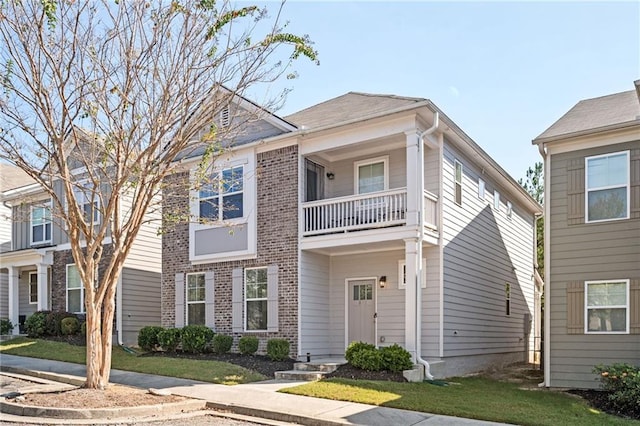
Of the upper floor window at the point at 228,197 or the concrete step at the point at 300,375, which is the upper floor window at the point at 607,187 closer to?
the concrete step at the point at 300,375

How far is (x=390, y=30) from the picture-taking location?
10.8 m

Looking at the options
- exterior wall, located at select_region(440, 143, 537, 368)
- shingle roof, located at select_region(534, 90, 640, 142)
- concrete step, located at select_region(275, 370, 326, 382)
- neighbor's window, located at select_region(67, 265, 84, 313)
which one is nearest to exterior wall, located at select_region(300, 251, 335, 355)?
concrete step, located at select_region(275, 370, 326, 382)

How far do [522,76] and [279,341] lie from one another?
8.31 metres

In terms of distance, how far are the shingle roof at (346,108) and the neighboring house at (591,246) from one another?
372cm

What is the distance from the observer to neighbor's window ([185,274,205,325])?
17.0 metres

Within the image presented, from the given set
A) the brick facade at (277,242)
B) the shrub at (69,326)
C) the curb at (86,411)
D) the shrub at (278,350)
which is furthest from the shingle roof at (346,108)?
the shrub at (69,326)

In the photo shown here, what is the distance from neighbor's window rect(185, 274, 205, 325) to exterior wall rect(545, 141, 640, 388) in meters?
9.31

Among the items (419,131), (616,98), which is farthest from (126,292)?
(616,98)

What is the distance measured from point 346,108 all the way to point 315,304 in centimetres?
539

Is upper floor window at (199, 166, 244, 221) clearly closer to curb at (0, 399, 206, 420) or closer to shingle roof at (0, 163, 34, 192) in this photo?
curb at (0, 399, 206, 420)

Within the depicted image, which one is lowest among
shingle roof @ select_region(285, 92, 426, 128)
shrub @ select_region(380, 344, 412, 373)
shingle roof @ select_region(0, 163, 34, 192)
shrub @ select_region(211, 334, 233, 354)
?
shrub @ select_region(211, 334, 233, 354)

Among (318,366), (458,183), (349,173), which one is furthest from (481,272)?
(318,366)

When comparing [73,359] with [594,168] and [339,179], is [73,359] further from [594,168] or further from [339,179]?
[594,168]

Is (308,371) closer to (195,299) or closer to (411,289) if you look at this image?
(411,289)
